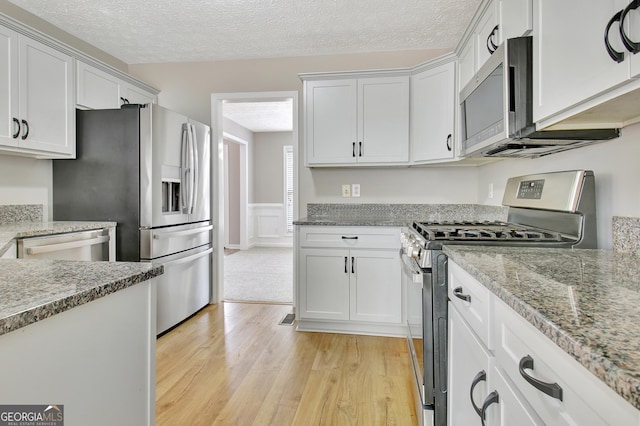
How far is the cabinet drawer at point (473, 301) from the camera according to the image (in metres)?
0.99

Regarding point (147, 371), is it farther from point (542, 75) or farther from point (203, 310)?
point (203, 310)

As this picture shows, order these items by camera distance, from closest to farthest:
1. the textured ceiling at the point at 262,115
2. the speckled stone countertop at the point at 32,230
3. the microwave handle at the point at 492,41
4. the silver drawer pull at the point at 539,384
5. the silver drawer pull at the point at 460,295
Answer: the silver drawer pull at the point at 539,384 < the silver drawer pull at the point at 460,295 < the microwave handle at the point at 492,41 < the speckled stone countertop at the point at 32,230 < the textured ceiling at the point at 262,115

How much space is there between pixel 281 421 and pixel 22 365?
1399 mm

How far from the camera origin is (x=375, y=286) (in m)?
2.84

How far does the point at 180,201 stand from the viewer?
308cm

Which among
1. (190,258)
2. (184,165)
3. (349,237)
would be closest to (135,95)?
(184,165)

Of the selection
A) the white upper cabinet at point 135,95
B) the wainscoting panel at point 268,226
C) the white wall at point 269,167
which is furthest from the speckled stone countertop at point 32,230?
the white wall at point 269,167

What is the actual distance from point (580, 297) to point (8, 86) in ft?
10.1

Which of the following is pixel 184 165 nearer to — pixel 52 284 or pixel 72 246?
pixel 72 246

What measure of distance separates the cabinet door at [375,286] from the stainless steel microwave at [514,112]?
3.87ft

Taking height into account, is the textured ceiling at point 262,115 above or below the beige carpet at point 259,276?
above

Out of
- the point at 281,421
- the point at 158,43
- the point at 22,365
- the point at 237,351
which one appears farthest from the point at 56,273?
the point at 158,43

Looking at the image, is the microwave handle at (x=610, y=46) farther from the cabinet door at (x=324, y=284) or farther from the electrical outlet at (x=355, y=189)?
the electrical outlet at (x=355, y=189)
